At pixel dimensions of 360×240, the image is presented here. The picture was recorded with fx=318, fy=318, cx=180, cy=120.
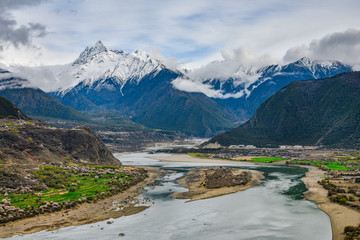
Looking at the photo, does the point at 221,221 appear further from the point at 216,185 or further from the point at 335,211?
the point at 216,185

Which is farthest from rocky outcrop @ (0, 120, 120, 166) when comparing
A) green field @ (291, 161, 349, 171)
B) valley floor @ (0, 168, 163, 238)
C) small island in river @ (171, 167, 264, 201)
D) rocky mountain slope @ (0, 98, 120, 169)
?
green field @ (291, 161, 349, 171)

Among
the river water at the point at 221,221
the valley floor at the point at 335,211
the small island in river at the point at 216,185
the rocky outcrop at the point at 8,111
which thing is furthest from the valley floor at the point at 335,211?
the rocky outcrop at the point at 8,111

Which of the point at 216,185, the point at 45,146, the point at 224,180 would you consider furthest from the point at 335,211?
the point at 45,146

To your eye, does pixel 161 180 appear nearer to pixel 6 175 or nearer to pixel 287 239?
pixel 6 175

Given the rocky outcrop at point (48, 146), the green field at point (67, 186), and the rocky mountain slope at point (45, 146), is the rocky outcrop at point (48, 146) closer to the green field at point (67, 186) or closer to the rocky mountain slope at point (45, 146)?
the rocky mountain slope at point (45, 146)

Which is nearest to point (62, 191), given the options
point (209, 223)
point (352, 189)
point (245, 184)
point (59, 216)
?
point (59, 216)
